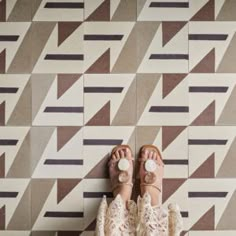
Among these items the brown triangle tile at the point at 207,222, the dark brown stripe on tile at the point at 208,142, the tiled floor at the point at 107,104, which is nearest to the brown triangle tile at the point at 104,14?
the tiled floor at the point at 107,104

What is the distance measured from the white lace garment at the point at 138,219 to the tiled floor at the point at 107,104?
109mm

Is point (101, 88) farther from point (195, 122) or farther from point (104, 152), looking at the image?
point (195, 122)

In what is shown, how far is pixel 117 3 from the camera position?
161 cm

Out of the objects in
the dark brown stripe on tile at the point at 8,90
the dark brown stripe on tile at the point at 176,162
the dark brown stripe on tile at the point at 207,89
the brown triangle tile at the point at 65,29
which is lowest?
the dark brown stripe on tile at the point at 176,162

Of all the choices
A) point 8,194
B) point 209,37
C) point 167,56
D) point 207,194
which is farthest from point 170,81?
point 8,194

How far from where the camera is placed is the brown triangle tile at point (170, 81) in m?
1.62

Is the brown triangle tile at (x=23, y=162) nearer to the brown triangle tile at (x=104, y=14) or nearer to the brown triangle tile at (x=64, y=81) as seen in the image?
the brown triangle tile at (x=64, y=81)

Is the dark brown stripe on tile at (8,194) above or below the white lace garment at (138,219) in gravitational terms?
above

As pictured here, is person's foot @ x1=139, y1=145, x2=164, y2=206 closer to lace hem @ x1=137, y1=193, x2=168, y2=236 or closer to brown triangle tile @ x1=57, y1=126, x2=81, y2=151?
lace hem @ x1=137, y1=193, x2=168, y2=236

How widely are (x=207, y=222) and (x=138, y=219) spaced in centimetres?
27

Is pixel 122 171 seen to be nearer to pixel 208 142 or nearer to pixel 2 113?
pixel 208 142

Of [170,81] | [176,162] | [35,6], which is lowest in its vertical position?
[176,162]

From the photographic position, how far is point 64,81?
5.32 feet

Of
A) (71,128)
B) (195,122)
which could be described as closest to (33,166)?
(71,128)
